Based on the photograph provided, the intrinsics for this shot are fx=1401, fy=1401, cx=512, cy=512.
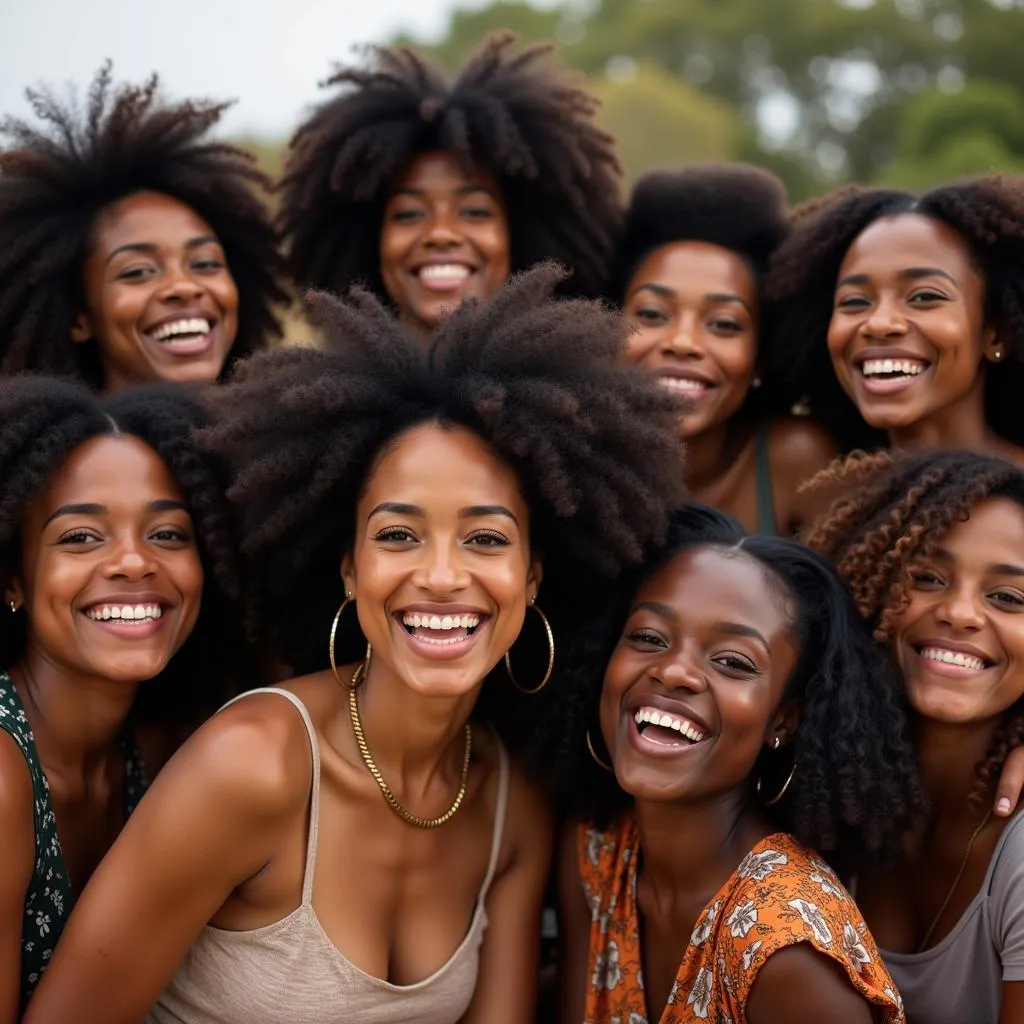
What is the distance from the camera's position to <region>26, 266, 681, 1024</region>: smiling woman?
3.29 metres

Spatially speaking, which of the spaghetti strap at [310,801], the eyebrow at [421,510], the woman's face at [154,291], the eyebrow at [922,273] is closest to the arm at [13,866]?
the spaghetti strap at [310,801]

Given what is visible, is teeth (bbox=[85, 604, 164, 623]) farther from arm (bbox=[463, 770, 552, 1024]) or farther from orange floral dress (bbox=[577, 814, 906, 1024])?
orange floral dress (bbox=[577, 814, 906, 1024])

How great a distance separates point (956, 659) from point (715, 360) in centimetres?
175

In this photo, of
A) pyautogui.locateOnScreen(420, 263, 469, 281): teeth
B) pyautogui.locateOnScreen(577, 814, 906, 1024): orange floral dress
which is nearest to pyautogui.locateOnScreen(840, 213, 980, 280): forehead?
pyautogui.locateOnScreen(420, 263, 469, 281): teeth

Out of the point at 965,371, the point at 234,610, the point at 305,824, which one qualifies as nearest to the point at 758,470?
the point at 965,371

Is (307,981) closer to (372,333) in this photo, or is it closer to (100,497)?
(100,497)

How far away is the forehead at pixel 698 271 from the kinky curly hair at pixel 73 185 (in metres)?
1.63

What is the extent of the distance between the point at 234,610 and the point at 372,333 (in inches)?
41.3

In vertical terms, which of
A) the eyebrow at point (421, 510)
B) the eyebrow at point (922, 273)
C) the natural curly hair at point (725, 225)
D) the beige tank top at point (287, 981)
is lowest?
the beige tank top at point (287, 981)

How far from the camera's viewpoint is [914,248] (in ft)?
15.4

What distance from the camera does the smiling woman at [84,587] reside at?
142 inches

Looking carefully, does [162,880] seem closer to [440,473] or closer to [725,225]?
[440,473]

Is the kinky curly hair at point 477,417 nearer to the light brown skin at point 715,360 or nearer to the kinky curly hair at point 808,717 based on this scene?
the kinky curly hair at point 808,717

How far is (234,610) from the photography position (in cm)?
417
